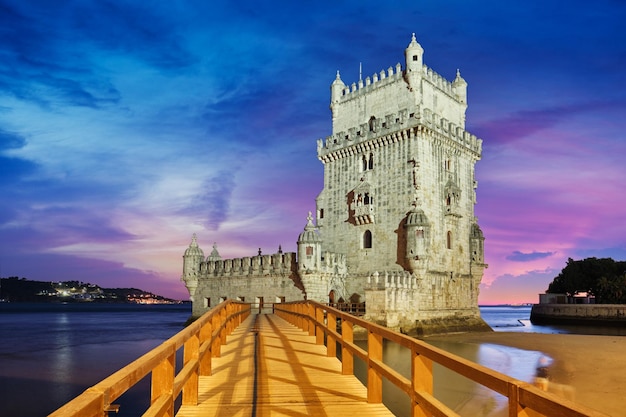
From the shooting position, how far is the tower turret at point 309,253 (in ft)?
123

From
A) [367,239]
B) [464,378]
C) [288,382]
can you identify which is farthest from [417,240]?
[288,382]

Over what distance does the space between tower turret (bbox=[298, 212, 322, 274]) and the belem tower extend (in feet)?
0.24

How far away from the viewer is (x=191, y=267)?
166 ft

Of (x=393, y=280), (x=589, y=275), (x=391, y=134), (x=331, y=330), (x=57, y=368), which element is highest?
(x=391, y=134)

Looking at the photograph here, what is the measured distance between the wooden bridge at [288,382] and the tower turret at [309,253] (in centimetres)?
2388

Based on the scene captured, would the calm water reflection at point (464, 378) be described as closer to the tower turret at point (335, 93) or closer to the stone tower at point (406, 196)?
the stone tower at point (406, 196)

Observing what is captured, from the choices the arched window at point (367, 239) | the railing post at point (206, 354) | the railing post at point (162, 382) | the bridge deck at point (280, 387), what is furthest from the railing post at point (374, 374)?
the arched window at point (367, 239)

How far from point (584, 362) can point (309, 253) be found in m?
18.6

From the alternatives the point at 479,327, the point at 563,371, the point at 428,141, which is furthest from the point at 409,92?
the point at 563,371

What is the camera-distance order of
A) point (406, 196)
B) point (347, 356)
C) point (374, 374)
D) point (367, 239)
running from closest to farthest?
point (374, 374), point (347, 356), point (406, 196), point (367, 239)

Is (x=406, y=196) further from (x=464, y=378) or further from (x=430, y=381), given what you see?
(x=430, y=381)

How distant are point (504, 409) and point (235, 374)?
11075mm

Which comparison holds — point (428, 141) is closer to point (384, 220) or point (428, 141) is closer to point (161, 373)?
point (384, 220)

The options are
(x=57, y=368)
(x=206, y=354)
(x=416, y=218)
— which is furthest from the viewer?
(x=416, y=218)
